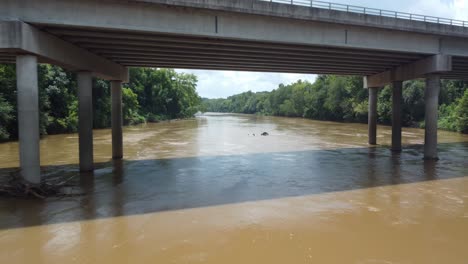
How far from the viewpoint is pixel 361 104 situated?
209 ft

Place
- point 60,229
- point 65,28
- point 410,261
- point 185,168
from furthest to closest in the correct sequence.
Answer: point 185,168, point 65,28, point 60,229, point 410,261

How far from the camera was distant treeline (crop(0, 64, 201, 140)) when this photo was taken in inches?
1235

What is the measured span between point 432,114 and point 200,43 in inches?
577

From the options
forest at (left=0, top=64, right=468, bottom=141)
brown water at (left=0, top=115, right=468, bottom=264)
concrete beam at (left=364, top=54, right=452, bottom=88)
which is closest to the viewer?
brown water at (left=0, top=115, right=468, bottom=264)

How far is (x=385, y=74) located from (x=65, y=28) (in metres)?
21.9

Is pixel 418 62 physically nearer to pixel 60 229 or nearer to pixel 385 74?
pixel 385 74

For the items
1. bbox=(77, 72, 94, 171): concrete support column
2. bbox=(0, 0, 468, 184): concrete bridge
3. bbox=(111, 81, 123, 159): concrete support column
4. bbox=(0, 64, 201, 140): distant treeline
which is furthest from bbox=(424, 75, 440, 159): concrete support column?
bbox=(0, 64, 201, 140): distant treeline

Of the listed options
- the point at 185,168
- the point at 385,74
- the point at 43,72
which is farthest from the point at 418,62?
the point at 43,72

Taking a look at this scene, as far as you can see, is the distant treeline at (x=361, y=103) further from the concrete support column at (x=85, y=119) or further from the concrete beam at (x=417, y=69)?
the concrete support column at (x=85, y=119)

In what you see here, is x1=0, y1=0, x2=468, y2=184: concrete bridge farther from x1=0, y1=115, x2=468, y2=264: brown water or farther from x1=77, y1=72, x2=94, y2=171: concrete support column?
x1=0, y1=115, x2=468, y2=264: brown water

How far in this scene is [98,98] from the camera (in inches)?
1932

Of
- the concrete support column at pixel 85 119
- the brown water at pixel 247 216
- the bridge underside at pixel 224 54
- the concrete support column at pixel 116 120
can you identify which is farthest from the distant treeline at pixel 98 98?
the concrete support column at pixel 85 119

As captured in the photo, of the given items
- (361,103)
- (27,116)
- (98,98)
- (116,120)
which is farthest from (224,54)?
(361,103)

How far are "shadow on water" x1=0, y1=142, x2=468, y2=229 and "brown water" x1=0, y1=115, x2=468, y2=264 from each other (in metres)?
0.05
